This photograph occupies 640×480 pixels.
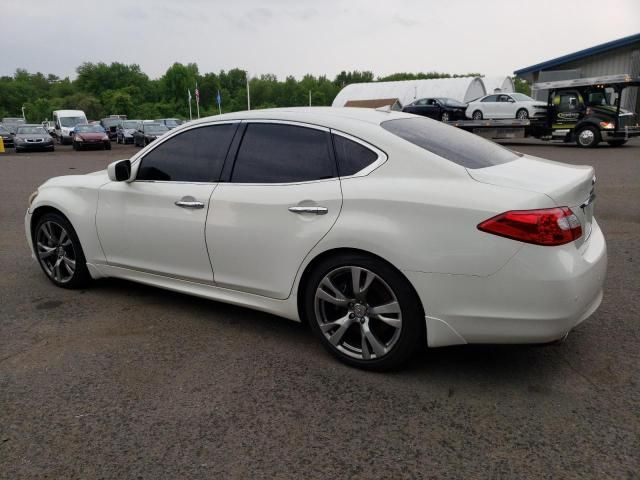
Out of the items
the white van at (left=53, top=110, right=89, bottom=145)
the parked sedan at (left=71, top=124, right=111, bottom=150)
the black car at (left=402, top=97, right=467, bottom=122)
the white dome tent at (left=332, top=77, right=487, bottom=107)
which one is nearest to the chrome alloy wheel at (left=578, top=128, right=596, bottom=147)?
the black car at (left=402, top=97, right=467, bottom=122)

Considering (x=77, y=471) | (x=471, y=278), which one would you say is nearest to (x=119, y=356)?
(x=77, y=471)

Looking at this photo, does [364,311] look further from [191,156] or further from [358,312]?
[191,156]

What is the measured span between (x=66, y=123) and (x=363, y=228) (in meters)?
38.0

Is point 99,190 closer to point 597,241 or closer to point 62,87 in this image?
point 597,241

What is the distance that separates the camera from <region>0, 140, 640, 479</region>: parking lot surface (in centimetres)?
249

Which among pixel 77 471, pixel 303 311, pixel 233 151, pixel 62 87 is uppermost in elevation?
pixel 62 87

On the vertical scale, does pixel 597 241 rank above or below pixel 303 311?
above

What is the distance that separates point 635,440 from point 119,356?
2978mm

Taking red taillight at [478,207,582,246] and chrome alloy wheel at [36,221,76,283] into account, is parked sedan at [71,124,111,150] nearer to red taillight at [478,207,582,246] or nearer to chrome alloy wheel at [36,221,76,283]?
chrome alloy wheel at [36,221,76,283]

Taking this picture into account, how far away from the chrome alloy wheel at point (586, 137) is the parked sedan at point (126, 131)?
978 inches

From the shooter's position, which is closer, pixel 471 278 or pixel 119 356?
pixel 471 278

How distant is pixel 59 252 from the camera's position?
194 inches

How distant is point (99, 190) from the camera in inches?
177

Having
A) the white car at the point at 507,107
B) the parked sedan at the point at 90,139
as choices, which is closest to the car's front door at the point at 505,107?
the white car at the point at 507,107
